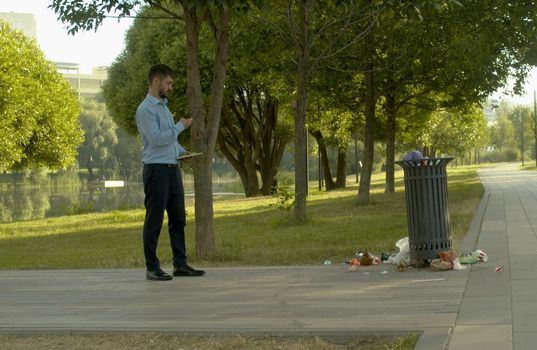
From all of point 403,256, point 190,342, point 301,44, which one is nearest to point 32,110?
point 301,44

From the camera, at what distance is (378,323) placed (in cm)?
476

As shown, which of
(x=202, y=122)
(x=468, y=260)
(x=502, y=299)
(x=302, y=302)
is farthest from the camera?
(x=202, y=122)

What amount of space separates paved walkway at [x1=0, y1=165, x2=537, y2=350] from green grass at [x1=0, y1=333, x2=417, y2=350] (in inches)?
3.7

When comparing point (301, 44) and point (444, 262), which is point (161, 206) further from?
point (301, 44)

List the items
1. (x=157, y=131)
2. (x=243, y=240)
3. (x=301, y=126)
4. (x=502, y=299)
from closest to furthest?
(x=502, y=299), (x=157, y=131), (x=243, y=240), (x=301, y=126)

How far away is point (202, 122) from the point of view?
881 cm

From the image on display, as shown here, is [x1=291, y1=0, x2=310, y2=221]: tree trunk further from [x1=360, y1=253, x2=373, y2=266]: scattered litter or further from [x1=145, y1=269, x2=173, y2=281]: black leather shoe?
[x1=145, y1=269, x2=173, y2=281]: black leather shoe

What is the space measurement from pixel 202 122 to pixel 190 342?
4.45 metres

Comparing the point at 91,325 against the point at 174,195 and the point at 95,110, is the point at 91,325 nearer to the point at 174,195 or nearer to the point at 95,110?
the point at 174,195

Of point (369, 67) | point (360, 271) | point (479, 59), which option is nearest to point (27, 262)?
point (360, 271)

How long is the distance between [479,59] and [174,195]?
11.6 metres

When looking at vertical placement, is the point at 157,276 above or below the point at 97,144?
below

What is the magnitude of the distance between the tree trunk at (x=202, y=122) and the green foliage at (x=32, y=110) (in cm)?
2418

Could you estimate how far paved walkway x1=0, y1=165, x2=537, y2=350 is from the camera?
4629 mm
